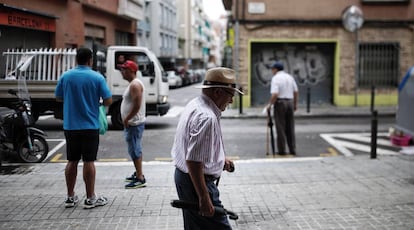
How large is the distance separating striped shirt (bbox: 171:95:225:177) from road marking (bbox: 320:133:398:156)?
7058mm

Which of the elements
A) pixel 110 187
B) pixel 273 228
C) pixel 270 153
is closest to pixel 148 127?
pixel 270 153

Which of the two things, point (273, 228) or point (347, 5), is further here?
point (347, 5)

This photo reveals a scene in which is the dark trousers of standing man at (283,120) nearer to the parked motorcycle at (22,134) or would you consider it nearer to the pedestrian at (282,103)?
the pedestrian at (282,103)

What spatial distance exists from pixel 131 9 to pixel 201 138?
23.8 meters

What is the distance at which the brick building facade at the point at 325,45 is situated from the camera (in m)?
19.8

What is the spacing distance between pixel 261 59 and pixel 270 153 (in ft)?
35.2

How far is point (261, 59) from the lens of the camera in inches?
798

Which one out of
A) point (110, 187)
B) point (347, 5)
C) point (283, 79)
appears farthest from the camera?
point (347, 5)

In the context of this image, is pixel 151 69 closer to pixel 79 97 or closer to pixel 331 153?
pixel 331 153

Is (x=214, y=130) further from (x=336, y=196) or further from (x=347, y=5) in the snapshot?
(x=347, y=5)

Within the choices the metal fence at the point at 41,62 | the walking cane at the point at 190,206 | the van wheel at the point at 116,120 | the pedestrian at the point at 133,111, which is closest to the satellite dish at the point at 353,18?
the van wheel at the point at 116,120

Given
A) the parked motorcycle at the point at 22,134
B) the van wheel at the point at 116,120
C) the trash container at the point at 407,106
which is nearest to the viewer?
the parked motorcycle at the point at 22,134

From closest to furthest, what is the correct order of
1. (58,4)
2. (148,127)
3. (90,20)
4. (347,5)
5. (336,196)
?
(336,196), (148,127), (58,4), (347,5), (90,20)

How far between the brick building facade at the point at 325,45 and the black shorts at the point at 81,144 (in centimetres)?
1455
